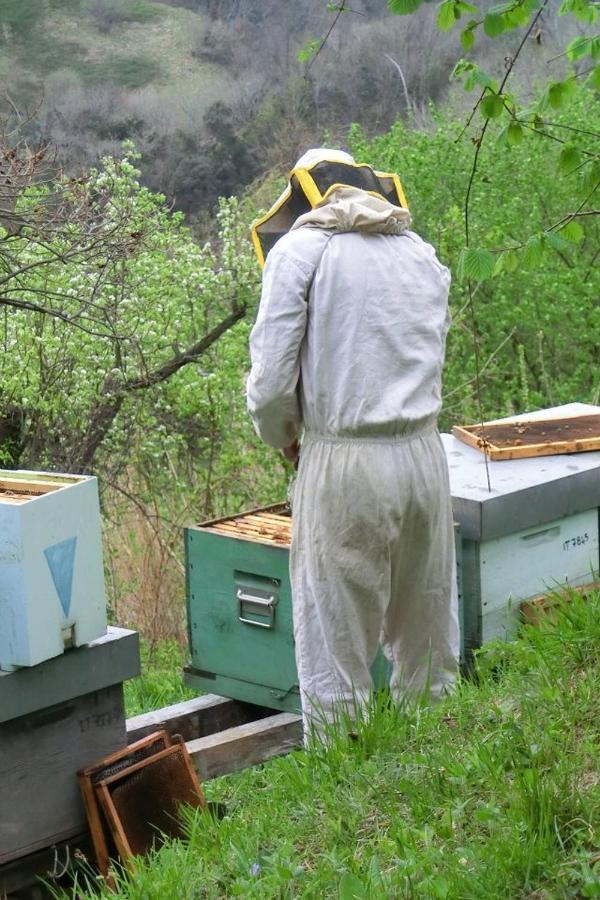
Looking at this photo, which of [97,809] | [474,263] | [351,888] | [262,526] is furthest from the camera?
[262,526]

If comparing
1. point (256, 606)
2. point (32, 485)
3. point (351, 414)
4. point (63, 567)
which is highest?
point (351, 414)

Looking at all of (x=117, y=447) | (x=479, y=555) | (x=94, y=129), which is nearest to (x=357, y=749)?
(x=479, y=555)

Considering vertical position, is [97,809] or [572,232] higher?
[572,232]

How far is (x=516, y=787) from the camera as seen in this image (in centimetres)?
237

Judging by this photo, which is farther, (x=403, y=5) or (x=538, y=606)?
(x=538, y=606)

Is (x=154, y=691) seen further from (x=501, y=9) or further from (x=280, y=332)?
(x=501, y=9)

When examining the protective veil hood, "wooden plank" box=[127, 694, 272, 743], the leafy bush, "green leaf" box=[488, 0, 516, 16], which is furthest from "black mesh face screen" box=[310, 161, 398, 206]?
the leafy bush

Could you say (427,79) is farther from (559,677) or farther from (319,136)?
(559,677)

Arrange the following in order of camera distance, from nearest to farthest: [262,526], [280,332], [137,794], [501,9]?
[501,9]
[137,794]
[280,332]
[262,526]

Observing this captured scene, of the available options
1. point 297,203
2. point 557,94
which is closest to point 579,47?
point 557,94

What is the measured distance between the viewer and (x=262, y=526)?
4.17 metres

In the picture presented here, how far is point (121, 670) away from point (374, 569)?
78cm

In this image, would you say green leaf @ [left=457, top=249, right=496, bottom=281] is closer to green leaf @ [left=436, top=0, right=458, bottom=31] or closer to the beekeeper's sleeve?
green leaf @ [left=436, top=0, right=458, bottom=31]

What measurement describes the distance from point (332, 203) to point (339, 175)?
0.12 metres
